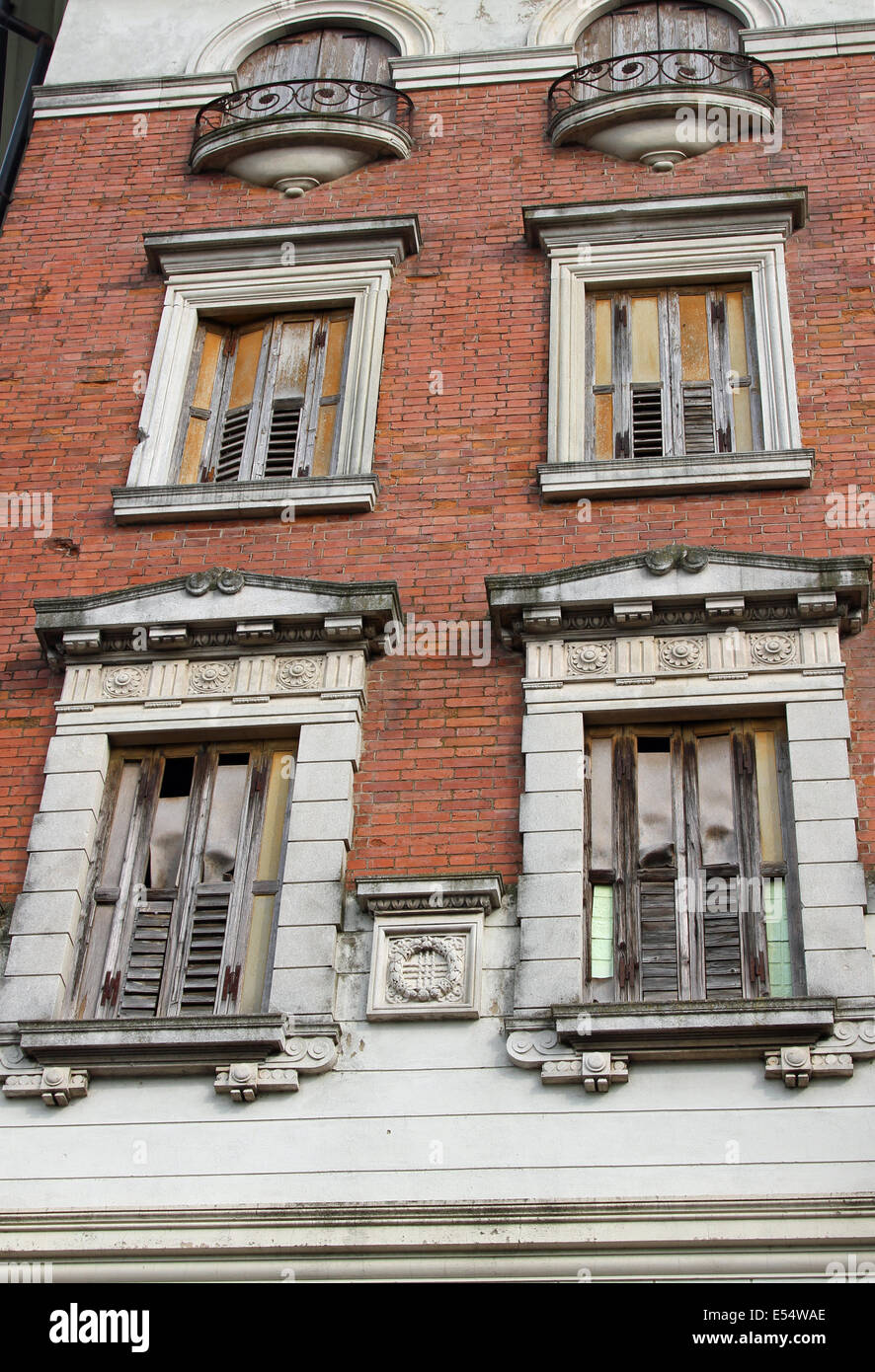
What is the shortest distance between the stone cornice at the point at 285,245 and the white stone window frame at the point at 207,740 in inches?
139

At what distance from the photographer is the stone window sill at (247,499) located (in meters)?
13.3

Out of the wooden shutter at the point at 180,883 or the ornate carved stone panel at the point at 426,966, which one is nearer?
the ornate carved stone panel at the point at 426,966

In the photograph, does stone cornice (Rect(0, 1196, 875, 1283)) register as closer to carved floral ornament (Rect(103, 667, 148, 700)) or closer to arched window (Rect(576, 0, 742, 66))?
carved floral ornament (Rect(103, 667, 148, 700))

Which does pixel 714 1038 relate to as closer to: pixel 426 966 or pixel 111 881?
pixel 426 966

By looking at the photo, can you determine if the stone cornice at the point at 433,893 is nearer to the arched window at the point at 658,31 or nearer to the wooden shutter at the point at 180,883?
the wooden shutter at the point at 180,883

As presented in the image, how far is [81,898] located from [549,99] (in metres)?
8.24

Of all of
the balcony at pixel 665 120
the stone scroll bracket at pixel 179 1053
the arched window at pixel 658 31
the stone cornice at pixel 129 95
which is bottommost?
the stone scroll bracket at pixel 179 1053

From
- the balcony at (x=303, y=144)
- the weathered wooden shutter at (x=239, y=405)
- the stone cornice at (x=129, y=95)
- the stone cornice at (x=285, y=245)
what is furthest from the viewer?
the stone cornice at (x=129, y=95)

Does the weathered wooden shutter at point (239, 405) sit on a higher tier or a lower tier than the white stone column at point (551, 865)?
higher

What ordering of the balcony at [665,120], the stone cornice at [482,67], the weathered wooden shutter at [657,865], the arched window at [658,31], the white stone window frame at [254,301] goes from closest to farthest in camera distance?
the weathered wooden shutter at [657,865] < the white stone window frame at [254,301] < the balcony at [665,120] < the stone cornice at [482,67] < the arched window at [658,31]

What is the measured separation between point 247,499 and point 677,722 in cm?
362

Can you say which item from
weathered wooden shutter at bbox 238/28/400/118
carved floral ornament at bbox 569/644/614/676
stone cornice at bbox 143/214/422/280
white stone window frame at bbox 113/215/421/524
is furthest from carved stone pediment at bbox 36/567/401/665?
weathered wooden shutter at bbox 238/28/400/118

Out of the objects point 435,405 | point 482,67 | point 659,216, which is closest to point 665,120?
point 659,216

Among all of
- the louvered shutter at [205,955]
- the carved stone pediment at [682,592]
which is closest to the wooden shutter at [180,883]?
the louvered shutter at [205,955]
